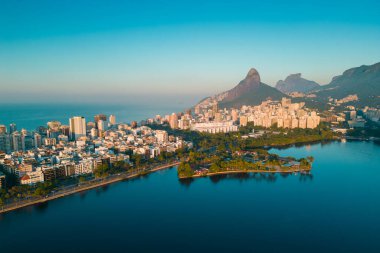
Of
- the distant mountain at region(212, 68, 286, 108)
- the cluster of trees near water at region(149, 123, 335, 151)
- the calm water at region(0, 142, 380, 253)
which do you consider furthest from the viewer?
the distant mountain at region(212, 68, 286, 108)

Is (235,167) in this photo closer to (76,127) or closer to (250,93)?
(76,127)

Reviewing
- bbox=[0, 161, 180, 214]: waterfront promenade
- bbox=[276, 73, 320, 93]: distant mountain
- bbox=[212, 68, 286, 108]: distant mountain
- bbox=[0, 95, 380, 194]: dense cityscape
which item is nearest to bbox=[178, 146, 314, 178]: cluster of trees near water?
bbox=[0, 161, 180, 214]: waterfront promenade

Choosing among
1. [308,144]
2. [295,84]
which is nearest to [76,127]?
[308,144]

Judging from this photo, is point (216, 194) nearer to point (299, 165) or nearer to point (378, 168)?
point (299, 165)

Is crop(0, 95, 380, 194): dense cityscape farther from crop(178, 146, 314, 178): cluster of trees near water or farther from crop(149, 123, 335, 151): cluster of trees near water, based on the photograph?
crop(178, 146, 314, 178): cluster of trees near water

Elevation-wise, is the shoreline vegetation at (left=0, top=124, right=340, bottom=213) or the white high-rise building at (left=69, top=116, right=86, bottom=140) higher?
the white high-rise building at (left=69, top=116, right=86, bottom=140)

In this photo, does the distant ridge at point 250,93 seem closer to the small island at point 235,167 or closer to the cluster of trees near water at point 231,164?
the cluster of trees near water at point 231,164
